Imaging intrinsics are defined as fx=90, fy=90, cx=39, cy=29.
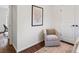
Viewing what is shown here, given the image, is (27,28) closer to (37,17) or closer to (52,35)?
(37,17)

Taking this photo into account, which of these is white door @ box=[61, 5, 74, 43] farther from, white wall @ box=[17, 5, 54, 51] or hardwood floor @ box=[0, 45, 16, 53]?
hardwood floor @ box=[0, 45, 16, 53]

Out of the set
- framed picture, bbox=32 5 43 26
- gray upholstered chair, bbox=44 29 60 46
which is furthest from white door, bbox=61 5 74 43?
framed picture, bbox=32 5 43 26

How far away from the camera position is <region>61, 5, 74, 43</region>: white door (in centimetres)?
141

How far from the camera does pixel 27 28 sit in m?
1.46

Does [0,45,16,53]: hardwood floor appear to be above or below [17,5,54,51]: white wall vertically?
below

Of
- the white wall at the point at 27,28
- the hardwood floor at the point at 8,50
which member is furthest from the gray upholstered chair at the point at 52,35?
→ the hardwood floor at the point at 8,50

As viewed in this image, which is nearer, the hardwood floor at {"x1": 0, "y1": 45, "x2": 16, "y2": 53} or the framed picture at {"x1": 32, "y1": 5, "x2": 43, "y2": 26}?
the hardwood floor at {"x1": 0, "y1": 45, "x2": 16, "y2": 53}

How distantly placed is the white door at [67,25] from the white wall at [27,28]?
0.68 ft

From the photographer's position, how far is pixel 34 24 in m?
1.50

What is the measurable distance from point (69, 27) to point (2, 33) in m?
1.07

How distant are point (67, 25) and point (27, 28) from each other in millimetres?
652

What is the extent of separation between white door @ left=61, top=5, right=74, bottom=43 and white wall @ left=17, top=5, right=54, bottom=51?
21cm

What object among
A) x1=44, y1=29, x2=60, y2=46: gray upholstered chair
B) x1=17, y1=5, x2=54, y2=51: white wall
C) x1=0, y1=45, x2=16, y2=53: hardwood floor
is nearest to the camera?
x1=0, y1=45, x2=16, y2=53: hardwood floor
